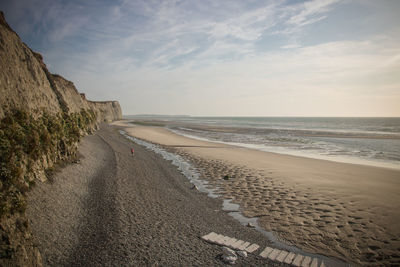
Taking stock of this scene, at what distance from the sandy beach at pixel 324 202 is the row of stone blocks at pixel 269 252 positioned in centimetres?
71

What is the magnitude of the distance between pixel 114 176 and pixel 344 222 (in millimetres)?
13885

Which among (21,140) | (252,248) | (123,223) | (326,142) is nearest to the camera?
(252,248)

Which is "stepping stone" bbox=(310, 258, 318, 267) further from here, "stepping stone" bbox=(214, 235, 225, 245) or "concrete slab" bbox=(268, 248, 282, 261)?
"stepping stone" bbox=(214, 235, 225, 245)

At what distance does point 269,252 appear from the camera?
22.6ft

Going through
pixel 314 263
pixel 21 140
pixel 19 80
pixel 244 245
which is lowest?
pixel 314 263

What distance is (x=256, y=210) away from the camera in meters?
10.2

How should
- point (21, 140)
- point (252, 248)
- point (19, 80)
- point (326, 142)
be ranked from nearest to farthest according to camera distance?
1. point (252, 248)
2. point (21, 140)
3. point (19, 80)
4. point (326, 142)

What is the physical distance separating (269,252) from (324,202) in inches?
234

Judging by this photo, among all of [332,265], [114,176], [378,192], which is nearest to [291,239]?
[332,265]

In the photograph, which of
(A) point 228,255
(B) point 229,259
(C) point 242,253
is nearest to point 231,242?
(C) point 242,253

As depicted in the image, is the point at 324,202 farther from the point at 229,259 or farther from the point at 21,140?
the point at 21,140

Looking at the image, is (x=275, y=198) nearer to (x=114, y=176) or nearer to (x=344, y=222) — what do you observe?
(x=344, y=222)

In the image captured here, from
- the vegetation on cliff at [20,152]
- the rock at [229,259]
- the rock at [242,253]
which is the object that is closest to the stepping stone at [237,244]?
the rock at [242,253]

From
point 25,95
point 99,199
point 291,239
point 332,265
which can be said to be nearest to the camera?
A: point 332,265
